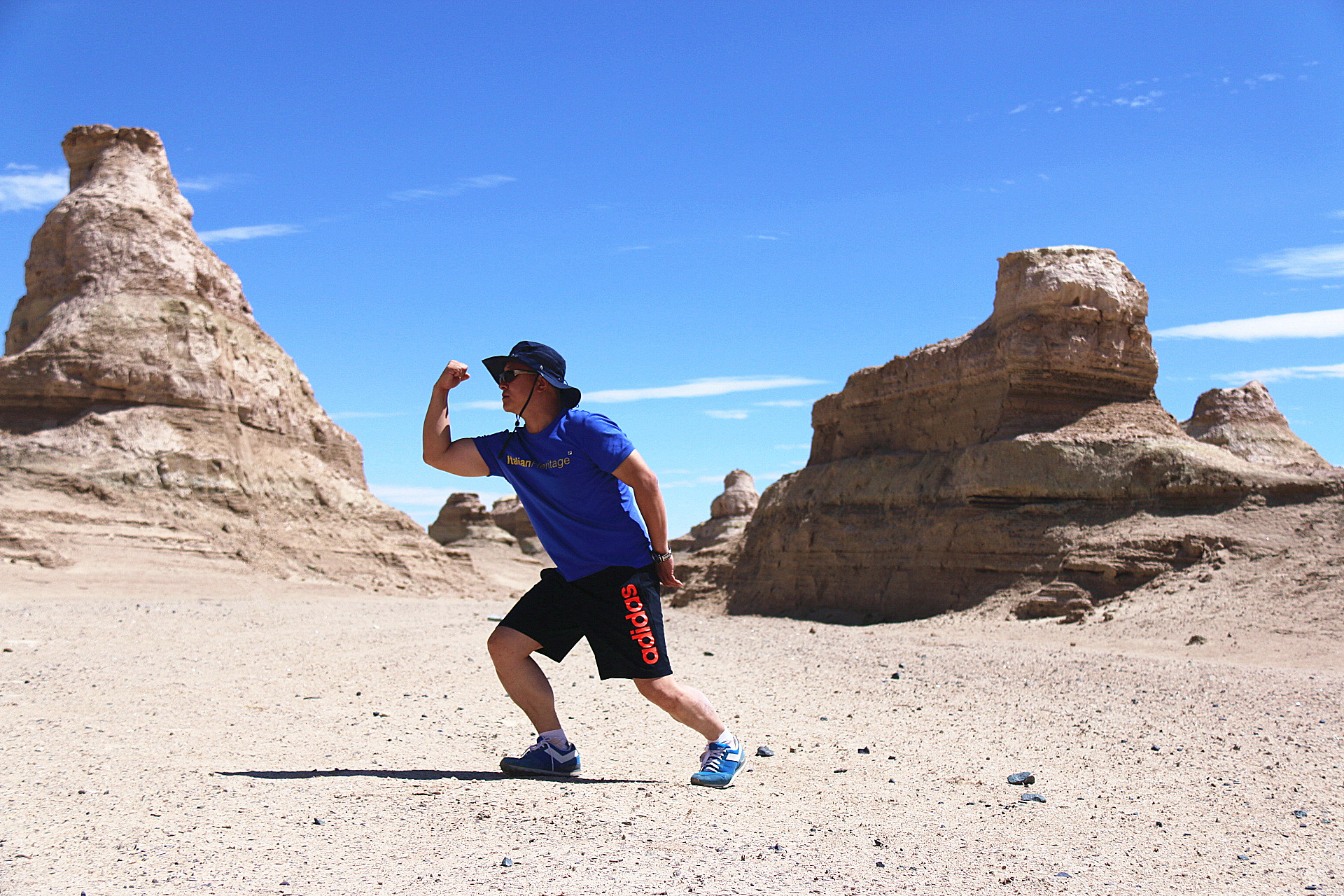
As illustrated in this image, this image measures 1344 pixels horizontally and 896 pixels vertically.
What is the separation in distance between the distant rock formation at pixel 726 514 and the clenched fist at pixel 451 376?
4219 centimetres

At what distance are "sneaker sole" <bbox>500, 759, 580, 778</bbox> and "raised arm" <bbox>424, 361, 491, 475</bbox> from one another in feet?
4.67

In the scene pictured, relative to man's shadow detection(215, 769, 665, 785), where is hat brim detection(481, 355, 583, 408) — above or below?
above

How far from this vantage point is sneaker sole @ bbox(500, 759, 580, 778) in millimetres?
4820

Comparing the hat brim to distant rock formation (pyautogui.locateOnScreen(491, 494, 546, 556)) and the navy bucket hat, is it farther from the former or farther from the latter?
distant rock formation (pyautogui.locateOnScreen(491, 494, 546, 556))

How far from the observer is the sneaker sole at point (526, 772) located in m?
4.82

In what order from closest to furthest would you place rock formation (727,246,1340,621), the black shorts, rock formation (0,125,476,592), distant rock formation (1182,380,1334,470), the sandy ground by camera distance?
the sandy ground → the black shorts → rock formation (727,246,1340,621) → rock formation (0,125,476,592) → distant rock formation (1182,380,1334,470)

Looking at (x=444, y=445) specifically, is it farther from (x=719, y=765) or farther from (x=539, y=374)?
(x=719, y=765)

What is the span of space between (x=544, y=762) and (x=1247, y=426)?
33.2m

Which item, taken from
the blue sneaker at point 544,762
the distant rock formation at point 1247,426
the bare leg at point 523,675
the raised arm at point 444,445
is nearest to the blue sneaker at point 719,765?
the blue sneaker at point 544,762

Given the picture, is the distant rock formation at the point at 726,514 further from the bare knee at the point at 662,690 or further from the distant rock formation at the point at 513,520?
the bare knee at the point at 662,690

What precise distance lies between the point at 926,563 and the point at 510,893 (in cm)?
1574

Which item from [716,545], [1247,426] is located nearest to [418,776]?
[716,545]

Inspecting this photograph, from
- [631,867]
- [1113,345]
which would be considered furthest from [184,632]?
[1113,345]

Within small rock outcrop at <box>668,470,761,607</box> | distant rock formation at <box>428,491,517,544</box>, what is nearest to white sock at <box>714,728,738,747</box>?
small rock outcrop at <box>668,470,761,607</box>
